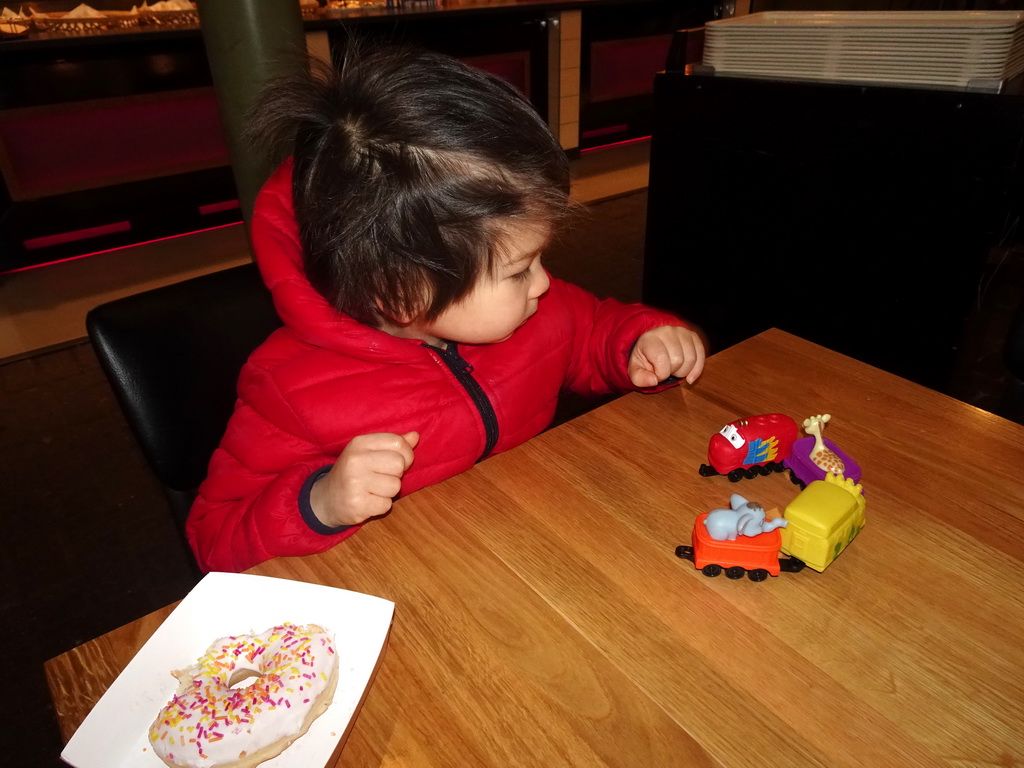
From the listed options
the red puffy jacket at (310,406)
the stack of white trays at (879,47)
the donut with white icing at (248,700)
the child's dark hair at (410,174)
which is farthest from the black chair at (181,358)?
the stack of white trays at (879,47)

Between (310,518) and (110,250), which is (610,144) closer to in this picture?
(110,250)

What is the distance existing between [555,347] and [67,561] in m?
1.41

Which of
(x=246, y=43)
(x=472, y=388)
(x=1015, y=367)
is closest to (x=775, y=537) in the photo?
(x=472, y=388)

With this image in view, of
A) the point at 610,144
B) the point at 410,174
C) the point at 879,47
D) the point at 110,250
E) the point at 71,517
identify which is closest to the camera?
the point at 410,174

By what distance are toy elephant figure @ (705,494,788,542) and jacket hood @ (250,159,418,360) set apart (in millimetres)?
430

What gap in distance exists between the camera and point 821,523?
0.56 meters

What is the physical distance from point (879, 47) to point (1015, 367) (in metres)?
0.75

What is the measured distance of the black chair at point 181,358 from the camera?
2.53 feet

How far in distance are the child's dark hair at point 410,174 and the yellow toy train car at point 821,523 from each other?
0.38 m

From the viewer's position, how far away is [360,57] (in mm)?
780

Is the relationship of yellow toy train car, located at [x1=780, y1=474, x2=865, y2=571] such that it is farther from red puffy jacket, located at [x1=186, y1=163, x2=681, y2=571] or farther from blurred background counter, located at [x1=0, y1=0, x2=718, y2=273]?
blurred background counter, located at [x1=0, y1=0, x2=718, y2=273]

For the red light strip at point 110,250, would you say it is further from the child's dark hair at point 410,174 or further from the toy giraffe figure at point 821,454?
the toy giraffe figure at point 821,454

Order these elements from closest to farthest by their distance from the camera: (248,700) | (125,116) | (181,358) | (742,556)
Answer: (248,700) → (742,556) → (181,358) → (125,116)

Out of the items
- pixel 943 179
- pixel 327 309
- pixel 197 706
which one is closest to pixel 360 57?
pixel 327 309
